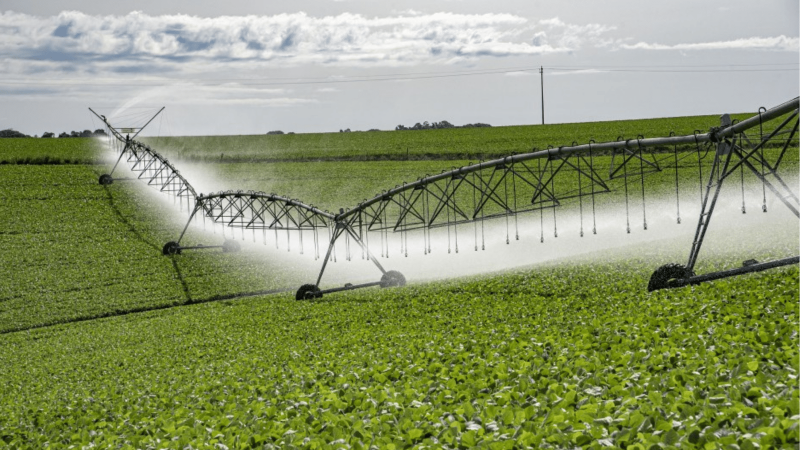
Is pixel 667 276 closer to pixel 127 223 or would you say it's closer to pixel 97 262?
pixel 97 262

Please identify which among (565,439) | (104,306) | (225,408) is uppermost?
(565,439)

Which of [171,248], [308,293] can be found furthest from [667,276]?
[171,248]

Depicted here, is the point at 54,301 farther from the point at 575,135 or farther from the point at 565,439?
the point at 575,135

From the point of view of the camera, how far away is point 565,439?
9.29m

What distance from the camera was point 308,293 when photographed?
1331 inches

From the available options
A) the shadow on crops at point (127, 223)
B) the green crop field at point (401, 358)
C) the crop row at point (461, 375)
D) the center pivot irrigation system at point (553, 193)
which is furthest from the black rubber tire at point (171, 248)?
the crop row at point (461, 375)

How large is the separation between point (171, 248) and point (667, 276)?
37.2 m

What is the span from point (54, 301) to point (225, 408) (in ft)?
93.2

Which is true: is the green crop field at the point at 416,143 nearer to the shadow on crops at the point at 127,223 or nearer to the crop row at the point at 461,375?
the shadow on crops at the point at 127,223

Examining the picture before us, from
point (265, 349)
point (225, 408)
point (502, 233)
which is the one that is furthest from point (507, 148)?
point (225, 408)

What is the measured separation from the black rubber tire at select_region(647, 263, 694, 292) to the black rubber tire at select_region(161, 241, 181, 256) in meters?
36.6

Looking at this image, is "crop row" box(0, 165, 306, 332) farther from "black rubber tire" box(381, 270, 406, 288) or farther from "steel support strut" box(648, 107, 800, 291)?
"steel support strut" box(648, 107, 800, 291)

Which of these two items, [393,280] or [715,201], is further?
[393,280]

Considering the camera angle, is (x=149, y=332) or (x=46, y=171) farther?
(x=46, y=171)
